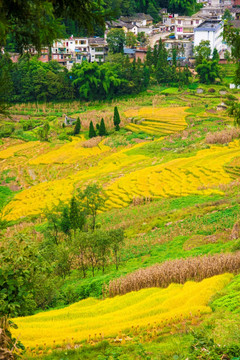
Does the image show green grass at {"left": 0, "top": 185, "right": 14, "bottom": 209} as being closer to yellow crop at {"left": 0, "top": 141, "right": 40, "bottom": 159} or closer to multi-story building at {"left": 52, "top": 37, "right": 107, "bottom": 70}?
yellow crop at {"left": 0, "top": 141, "right": 40, "bottom": 159}

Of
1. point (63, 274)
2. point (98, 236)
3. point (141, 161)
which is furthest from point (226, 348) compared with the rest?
point (141, 161)

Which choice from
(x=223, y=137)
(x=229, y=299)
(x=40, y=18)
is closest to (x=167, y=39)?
(x=223, y=137)

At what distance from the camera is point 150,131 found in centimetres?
4441

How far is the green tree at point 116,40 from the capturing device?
2576 inches

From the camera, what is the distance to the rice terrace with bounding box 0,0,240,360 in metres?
7.83

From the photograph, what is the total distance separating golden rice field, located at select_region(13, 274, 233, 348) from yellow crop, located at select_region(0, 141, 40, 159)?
30820 millimetres

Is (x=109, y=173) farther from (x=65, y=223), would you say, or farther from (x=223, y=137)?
(x=65, y=223)

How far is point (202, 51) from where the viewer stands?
62.6 metres

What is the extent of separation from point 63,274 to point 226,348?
1115cm

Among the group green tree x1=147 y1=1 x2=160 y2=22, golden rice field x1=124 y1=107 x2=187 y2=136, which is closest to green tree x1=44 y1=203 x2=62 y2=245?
golden rice field x1=124 y1=107 x2=187 y2=136

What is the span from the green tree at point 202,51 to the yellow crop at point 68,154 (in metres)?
24.2

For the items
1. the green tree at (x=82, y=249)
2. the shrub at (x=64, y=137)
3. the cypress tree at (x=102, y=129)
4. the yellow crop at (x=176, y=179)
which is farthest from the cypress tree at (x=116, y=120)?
the green tree at (x=82, y=249)

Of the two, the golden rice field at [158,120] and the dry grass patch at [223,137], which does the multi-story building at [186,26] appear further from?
the dry grass patch at [223,137]

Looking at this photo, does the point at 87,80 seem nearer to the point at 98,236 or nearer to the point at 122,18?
the point at 122,18
